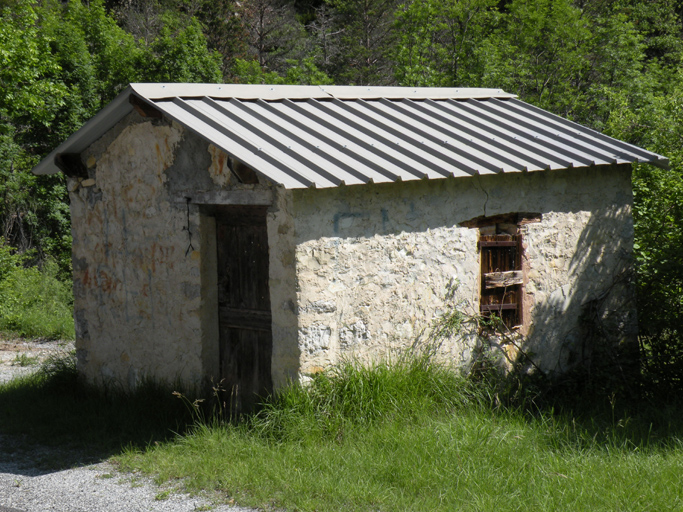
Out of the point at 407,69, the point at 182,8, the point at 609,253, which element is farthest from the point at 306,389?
the point at 182,8

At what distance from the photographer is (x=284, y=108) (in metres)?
6.26

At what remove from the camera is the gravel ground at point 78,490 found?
4.32 meters

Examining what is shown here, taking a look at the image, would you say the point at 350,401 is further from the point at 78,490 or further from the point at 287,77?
the point at 287,77

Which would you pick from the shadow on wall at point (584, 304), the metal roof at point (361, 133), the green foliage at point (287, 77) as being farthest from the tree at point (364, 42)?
the shadow on wall at point (584, 304)

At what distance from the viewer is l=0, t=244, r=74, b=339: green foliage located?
1081 cm

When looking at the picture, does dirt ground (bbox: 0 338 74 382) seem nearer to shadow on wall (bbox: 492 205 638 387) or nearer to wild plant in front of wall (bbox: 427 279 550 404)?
wild plant in front of wall (bbox: 427 279 550 404)

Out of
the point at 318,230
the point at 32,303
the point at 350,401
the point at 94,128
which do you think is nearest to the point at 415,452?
the point at 350,401

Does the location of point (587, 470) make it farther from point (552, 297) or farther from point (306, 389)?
point (552, 297)

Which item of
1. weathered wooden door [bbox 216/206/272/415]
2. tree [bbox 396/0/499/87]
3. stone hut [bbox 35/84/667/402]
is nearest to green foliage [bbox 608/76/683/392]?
stone hut [bbox 35/84/667/402]

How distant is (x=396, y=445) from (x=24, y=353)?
6453mm

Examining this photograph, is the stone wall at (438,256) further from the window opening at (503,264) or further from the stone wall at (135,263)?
the stone wall at (135,263)

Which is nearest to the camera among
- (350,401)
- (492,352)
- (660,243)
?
(350,401)

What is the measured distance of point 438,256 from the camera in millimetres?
5910

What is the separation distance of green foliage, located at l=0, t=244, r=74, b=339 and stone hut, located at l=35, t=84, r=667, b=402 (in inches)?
171
